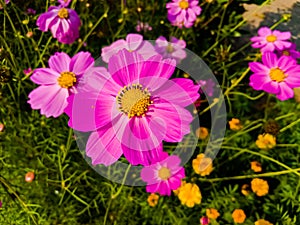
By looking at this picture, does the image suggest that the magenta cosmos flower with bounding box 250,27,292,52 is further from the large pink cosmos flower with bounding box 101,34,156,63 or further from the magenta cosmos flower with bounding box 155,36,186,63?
the large pink cosmos flower with bounding box 101,34,156,63

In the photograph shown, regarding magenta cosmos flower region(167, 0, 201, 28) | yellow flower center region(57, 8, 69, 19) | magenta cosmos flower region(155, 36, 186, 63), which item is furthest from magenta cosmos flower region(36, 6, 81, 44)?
magenta cosmos flower region(167, 0, 201, 28)

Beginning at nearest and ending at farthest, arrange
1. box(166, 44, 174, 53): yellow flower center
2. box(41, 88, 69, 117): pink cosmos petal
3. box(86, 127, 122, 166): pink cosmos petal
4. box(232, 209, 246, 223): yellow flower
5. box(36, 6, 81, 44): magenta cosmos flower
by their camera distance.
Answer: box(86, 127, 122, 166): pink cosmos petal < box(41, 88, 69, 117): pink cosmos petal < box(36, 6, 81, 44): magenta cosmos flower < box(232, 209, 246, 223): yellow flower < box(166, 44, 174, 53): yellow flower center

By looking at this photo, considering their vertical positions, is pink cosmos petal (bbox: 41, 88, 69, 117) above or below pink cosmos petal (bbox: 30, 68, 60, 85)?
below

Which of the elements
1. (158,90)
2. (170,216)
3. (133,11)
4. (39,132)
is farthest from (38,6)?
(158,90)

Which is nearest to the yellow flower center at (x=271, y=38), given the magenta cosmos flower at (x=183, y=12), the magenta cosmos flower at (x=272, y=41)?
the magenta cosmos flower at (x=272, y=41)

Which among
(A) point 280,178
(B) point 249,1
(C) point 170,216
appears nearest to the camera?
(C) point 170,216

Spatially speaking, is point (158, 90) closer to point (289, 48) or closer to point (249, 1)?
point (289, 48)

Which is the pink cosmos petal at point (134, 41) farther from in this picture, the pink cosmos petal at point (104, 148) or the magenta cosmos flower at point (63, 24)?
the pink cosmos petal at point (104, 148)
